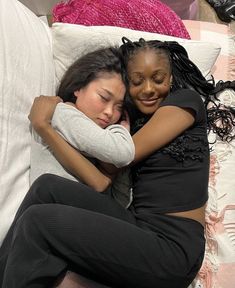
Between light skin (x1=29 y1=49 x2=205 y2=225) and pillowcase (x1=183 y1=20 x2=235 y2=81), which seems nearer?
light skin (x1=29 y1=49 x2=205 y2=225)

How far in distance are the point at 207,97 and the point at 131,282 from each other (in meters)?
0.68

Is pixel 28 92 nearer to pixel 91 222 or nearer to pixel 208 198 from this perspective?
pixel 91 222

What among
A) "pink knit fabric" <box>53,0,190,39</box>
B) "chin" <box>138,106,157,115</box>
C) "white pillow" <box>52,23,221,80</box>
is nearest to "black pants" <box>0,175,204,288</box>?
"chin" <box>138,106,157,115</box>

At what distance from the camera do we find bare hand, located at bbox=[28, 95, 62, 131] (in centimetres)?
123

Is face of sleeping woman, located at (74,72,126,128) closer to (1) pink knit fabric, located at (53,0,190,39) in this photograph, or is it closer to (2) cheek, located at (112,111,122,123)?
(2) cheek, located at (112,111,122,123)

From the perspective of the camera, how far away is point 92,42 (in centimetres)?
149

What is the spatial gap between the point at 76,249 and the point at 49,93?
0.56m

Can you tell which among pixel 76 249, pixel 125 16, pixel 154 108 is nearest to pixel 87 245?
pixel 76 249

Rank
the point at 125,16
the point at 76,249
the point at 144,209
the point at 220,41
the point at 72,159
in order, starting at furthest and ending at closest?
the point at 220,41 < the point at 125,16 < the point at 144,209 < the point at 72,159 < the point at 76,249

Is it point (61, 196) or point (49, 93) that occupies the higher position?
point (49, 93)

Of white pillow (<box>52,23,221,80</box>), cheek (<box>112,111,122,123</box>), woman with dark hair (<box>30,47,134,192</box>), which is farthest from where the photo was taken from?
white pillow (<box>52,23,221,80</box>)

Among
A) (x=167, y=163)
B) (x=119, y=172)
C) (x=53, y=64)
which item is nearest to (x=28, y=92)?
(x=53, y=64)

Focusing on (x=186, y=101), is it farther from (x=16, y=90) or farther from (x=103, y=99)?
(x=16, y=90)

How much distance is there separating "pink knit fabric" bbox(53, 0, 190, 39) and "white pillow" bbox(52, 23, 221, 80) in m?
0.09
